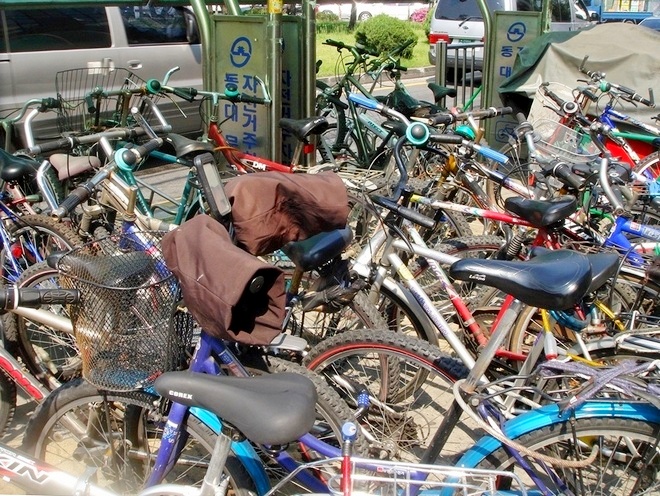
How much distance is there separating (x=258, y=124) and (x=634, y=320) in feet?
11.0

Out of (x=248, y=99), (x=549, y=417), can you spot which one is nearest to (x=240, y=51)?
(x=248, y=99)

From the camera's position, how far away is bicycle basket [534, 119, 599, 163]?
452 cm

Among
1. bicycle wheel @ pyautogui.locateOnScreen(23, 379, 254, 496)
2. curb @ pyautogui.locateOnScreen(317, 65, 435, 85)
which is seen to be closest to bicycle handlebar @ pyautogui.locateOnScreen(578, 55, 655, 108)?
bicycle wheel @ pyautogui.locateOnScreen(23, 379, 254, 496)

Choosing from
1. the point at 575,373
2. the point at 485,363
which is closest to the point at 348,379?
the point at 485,363

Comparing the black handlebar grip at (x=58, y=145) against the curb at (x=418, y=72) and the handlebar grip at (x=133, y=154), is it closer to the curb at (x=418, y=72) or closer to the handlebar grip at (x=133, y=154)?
the handlebar grip at (x=133, y=154)

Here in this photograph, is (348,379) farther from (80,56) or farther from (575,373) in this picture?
(80,56)

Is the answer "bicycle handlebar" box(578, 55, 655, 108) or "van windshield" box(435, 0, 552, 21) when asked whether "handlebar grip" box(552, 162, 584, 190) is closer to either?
"bicycle handlebar" box(578, 55, 655, 108)

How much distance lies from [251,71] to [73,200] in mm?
2341

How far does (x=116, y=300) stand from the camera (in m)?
2.15

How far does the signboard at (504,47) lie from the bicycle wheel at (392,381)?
4718 mm

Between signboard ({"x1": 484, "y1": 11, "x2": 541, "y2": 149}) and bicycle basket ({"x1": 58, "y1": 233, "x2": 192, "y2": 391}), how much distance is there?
5.69 metres

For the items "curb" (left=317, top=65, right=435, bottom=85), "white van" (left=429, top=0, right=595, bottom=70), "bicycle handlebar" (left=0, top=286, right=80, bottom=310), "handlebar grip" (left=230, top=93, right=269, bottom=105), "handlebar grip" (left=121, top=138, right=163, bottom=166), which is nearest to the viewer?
"bicycle handlebar" (left=0, top=286, right=80, bottom=310)

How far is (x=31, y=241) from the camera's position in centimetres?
383

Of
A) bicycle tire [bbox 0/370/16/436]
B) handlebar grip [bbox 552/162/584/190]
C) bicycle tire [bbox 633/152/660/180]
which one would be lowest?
bicycle tire [bbox 0/370/16/436]
